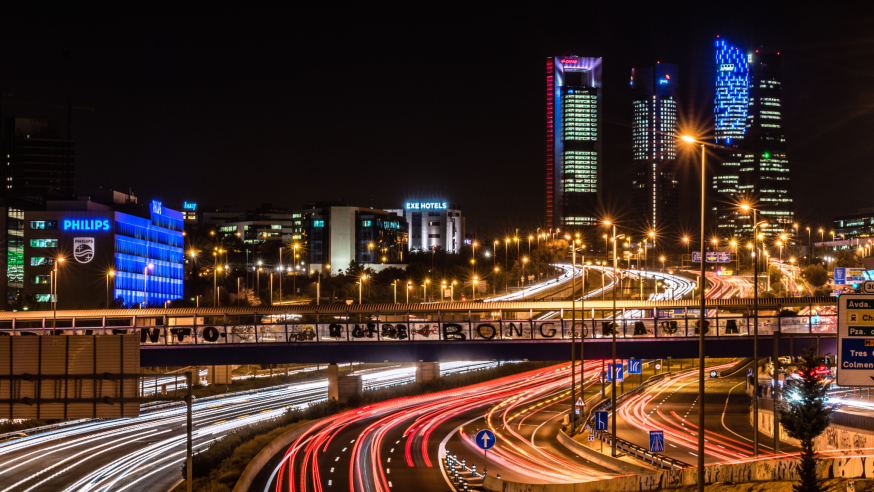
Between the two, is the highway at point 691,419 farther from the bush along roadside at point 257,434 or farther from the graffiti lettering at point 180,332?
the graffiti lettering at point 180,332

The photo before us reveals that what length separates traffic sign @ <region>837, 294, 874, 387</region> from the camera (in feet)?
76.2

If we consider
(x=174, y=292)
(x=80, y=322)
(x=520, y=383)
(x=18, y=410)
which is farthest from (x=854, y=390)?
(x=174, y=292)

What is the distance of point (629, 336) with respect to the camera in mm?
49406

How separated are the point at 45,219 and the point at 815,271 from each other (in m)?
117

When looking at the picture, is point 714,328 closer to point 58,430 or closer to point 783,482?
point 783,482

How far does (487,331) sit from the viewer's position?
49.1 metres

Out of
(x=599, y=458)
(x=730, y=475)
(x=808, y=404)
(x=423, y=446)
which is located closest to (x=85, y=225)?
(x=423, y=446)

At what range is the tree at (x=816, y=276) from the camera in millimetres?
128250

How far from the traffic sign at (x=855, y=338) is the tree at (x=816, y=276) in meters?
114

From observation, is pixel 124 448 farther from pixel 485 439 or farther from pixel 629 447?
pixel 629 447

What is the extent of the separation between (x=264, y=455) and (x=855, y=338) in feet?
97.8

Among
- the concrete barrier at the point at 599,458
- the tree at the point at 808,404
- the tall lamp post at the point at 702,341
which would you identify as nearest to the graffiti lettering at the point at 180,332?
the concrete barrier at the point at 599,458

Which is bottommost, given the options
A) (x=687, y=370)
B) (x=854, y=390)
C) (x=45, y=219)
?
(x=687, y=370)

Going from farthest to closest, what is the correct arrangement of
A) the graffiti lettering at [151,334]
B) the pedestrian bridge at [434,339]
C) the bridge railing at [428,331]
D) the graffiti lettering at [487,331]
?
the graffiti lettering at [487,331] → the bridge railing at [428,331] → the pedestrian bridge at [434,339] → the graffiti lettering at [151,334]
